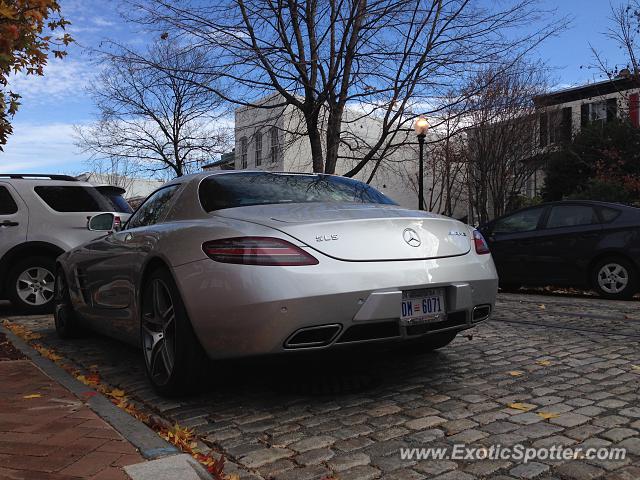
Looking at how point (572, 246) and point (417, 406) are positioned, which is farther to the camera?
point (572, 246)

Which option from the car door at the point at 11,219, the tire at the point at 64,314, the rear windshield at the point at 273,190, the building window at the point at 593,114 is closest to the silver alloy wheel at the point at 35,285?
the car door at the point at 11,219

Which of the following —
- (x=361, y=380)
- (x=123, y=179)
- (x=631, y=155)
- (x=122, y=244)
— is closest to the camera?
(x=361, y=380)

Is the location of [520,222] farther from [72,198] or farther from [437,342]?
[72,198]

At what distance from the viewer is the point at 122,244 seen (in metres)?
4.42

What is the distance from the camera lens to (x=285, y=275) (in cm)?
305

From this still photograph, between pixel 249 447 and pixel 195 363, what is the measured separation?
0.73 m

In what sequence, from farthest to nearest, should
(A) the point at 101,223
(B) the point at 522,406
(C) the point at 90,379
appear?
1. (A) the point at 101,223
2. (C) the point at 90,379
3. (B) the point at 522,406

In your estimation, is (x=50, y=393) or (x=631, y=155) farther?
(x=631, y=155)

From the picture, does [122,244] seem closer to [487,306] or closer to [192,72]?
[487,306]

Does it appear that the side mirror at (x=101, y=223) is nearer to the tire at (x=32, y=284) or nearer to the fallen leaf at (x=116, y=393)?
the fallen leaf at (x=116, y=393)

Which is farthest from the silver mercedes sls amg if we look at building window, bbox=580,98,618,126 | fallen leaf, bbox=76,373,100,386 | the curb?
building window, bbox=580,98,618,126

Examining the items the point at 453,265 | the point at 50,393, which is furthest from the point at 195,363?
A: the point at 453,265

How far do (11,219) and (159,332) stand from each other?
16.3 ft

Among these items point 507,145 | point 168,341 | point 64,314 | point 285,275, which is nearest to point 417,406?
point 285,275
